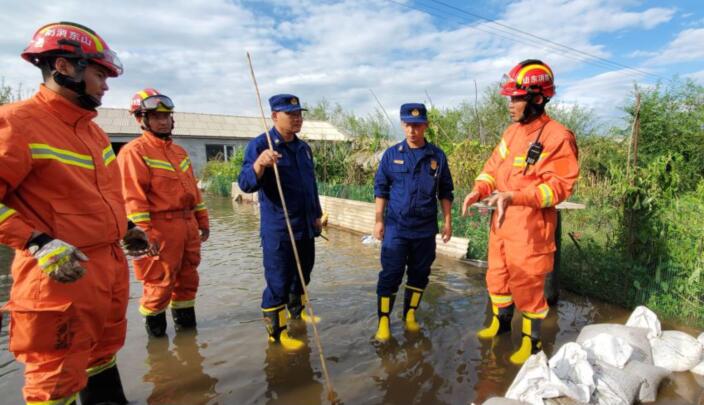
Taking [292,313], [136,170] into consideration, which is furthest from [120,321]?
[292,313]

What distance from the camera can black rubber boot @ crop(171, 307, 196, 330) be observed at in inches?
154

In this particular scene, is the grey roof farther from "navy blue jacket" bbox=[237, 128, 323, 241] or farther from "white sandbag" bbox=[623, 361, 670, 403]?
"white sandbag" bbox=[623, 361, 670, 403]

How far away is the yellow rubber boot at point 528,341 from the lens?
10.3 feet

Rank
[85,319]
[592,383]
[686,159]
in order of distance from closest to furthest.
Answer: [85,319], [592,383], [686,159]

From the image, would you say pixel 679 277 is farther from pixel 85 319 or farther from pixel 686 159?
pixel 686 159

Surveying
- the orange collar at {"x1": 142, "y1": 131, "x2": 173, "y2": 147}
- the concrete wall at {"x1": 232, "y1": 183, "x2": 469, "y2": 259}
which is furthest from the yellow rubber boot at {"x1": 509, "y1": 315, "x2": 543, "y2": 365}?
the concrete wall at {"x1": 232, "y1": 183, "x2": 469, "y2": 259}

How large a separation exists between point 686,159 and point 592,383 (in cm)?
1018

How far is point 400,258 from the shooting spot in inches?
143

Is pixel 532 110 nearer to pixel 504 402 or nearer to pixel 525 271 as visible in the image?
pixel 525 271

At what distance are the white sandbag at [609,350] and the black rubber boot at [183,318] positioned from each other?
3.51m

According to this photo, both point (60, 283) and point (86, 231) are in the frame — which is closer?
point (60, 283)

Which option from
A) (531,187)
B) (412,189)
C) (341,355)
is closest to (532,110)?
(531,187)

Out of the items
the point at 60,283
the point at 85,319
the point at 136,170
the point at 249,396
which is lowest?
the point at 249,396

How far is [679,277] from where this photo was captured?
383 centimetres
